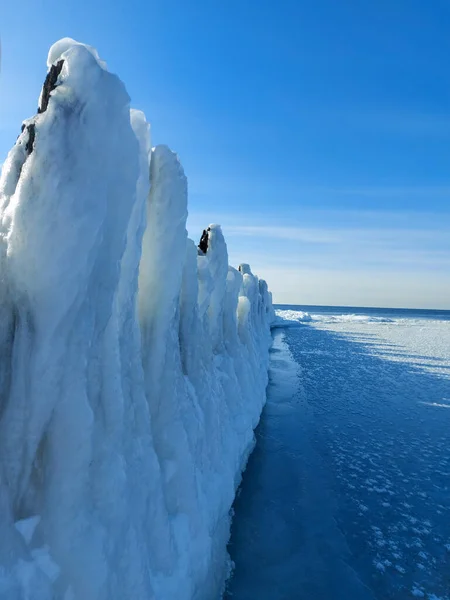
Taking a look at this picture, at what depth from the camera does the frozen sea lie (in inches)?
234

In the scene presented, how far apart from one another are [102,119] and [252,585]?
599 centimetres

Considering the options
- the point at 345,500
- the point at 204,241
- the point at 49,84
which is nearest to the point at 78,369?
the point at 49,84

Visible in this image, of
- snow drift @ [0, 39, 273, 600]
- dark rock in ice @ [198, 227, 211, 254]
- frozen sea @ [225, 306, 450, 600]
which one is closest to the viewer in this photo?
snow drift @ [0, 39, 273, 600]

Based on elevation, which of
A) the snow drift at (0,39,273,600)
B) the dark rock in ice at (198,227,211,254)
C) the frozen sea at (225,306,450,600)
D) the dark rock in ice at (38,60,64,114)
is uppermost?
the dark rock in ice at (38,60,64,114)

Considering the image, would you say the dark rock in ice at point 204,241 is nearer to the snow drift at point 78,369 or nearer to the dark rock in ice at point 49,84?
the snow drift at point 78,369

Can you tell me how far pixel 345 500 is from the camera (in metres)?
8.26

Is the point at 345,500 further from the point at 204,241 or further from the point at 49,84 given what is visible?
the point at 49,84

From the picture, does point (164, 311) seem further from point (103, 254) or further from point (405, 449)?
point (405, 449)

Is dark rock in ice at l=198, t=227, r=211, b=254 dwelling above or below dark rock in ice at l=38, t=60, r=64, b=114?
below

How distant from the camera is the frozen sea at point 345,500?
19.5ft

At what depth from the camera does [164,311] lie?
5.46 meters

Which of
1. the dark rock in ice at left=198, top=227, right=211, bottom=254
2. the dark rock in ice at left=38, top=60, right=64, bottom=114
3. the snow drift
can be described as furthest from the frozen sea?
the dark rock in ice at left=38, top=60, right=64, bottom=114

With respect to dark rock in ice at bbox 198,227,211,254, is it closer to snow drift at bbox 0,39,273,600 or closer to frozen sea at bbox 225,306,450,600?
snow drift at bbox 0,39,273,600

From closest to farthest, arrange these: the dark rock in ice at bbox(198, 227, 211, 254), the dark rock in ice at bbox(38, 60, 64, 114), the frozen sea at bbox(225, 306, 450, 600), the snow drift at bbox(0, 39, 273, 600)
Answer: the snow drift at bbox(0, 39, 273, 600) → the dark rock in ice at bbox(38, 60, 64, 114) → the frozen sea at bbox(225, 306, 450, 600) → the dark rock in ice at bbox(198, 227, 211, 254)
